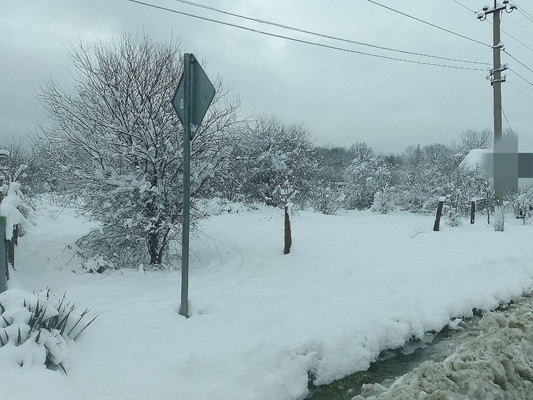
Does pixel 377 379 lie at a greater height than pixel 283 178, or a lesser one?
lesser

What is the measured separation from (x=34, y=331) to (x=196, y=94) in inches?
110

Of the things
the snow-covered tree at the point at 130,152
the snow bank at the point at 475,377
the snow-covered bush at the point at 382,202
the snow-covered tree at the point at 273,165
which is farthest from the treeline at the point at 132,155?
the snow-covered bush at the point at 382,202

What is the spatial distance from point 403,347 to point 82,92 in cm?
701

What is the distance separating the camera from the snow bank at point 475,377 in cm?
339

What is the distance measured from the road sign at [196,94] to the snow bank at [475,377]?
3229 millimetres

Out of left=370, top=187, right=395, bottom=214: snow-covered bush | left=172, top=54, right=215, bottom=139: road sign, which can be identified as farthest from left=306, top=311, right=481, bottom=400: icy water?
left=370, top=187, right=395, bottom=214: snow-covered bush

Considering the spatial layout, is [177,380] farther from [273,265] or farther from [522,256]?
[522,256]

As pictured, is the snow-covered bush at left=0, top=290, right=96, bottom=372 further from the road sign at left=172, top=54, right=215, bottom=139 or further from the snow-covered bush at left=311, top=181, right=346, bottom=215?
the snow-covered bush at left=311, top=181, right=346, bottom=215

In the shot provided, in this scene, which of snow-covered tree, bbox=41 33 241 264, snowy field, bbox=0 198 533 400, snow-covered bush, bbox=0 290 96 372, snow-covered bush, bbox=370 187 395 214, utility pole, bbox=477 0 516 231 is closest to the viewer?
snow-covered bush, bbox=0 290 96 372

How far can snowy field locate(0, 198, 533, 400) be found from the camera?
3.51m

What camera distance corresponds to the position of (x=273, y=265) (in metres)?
8.16

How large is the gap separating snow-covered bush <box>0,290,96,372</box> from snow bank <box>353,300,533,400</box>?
2.54 m

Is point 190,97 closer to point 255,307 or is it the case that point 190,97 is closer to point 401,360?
point 255,307

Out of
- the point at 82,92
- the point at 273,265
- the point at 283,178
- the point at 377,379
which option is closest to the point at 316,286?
the point at 273,265
